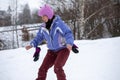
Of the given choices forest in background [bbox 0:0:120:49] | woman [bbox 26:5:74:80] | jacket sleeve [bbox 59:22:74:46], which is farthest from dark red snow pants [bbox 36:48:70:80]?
forest in background [bbox 0:0:120:49]

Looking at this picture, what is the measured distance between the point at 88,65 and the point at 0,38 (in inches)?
387

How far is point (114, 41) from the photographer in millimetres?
7434

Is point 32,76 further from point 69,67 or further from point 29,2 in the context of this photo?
point 29,2

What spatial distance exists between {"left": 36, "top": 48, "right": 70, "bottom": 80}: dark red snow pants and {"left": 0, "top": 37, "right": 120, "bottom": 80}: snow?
80 cm

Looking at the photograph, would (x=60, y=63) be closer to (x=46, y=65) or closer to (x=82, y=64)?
(x=46, y=65)

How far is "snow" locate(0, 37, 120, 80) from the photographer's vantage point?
4.93 meters

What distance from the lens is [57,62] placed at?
3895 mm

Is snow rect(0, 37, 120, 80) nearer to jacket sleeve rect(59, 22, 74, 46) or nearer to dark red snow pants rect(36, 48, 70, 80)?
dark red snow pants rect(36, 48, 70, 80)

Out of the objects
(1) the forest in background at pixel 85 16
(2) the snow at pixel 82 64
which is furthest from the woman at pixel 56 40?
(1) the forest in background at pixel 85 16

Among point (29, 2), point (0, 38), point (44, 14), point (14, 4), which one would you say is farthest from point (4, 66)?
point (29, 2)

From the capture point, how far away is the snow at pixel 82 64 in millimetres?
4929

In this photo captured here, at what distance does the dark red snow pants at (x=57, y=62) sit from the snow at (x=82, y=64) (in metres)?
0.80

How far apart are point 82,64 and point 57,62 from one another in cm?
182

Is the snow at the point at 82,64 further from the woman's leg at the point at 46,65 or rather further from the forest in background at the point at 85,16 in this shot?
the forest in background at the point at 85,16
